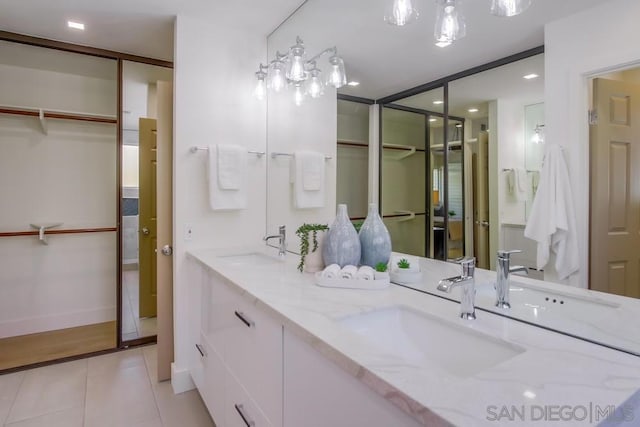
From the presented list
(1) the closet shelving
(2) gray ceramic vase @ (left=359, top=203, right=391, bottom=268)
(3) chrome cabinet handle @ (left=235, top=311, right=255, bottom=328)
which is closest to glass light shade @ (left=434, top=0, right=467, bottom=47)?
(2) gray ceramic vase @ (left=359, top=203, right=391, bottom=268)

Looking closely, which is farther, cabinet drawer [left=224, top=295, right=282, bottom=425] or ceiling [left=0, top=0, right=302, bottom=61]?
ceiling [left=0, top=0, right=302, bottom=61]

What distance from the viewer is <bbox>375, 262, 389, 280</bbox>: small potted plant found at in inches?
57.5

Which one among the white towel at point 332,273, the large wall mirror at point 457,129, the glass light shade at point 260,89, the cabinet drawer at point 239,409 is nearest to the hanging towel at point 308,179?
the large wall mirror at point 457,129

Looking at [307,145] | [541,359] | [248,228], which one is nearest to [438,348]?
[541,359]

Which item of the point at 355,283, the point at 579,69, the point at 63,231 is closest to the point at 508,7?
the point at 579,69

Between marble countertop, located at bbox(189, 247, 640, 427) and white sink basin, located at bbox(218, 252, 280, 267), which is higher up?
white sink basin, located at bbox(218, 252, 280, 267)

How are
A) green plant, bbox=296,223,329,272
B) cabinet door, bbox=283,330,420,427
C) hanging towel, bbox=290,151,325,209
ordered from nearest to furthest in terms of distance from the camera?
cabinet door, bbox=283,330,420,427 < green plant, bbox=296,223,329,272 < hanging towel, bbox=290,151,325,209

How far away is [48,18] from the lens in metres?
2.35

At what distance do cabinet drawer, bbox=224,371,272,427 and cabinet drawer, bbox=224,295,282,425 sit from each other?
0.11 ft

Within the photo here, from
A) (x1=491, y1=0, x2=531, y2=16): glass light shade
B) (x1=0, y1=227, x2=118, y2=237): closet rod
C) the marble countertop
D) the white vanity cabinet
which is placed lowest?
the white vanity cabinet

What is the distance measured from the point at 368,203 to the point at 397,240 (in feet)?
0.78

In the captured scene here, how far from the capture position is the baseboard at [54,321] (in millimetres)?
3084

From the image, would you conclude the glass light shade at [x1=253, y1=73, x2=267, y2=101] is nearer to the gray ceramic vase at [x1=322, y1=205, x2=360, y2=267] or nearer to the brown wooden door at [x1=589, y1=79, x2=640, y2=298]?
the gray ceramic vase at [x1=322, y1=205, x2=360, y2=267]

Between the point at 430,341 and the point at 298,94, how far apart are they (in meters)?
1.79
